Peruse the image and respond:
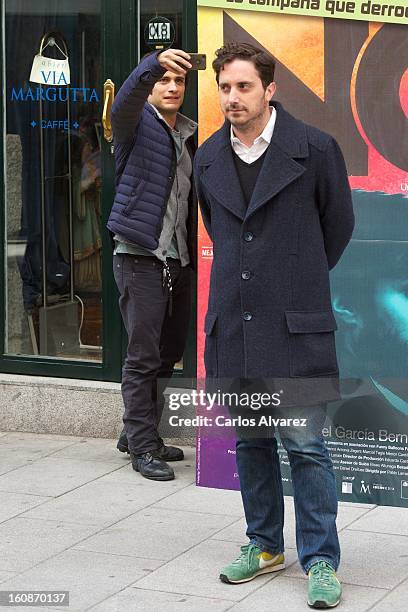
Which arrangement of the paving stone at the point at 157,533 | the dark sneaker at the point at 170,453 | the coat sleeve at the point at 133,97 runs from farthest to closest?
the dark sneaker at the point at 170,453 < the coat sleeve at the point at 133,97 < the paving stone at the point at 157,533

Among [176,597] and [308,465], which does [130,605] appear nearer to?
[176,597]

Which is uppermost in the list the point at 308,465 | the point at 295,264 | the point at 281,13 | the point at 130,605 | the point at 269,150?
the point at 281,13

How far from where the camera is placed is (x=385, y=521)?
5.55 metres

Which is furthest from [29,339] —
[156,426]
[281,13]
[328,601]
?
[328,601]

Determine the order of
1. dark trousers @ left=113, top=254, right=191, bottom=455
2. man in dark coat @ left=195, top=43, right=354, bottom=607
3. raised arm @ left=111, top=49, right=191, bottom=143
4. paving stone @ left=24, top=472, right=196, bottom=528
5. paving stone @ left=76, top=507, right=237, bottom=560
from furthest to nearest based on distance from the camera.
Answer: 1. dark trousers @ left=113, top=254, right=191, bottom=455
2. paving stone @ left=24, top=472, right=196, bottom=528
3. paving stone @ left=76, top=507, right=237, bottom=560
4. raised arm @ left=111, top=49, right=191, bottom=143
5. man in dark coat @ left=195, top=43, right=354, bottom=607

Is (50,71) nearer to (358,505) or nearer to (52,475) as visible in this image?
(52,475)

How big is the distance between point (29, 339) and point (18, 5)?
1.91m

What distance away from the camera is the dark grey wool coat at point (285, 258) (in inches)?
182

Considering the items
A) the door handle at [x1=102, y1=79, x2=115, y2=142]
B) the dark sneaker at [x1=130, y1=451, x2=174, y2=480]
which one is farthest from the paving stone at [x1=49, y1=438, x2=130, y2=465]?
the door handle at [x1=102, y1=79, x2=115, y2=142]

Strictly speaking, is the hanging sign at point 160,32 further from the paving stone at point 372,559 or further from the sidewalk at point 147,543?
the paving stone at point 372,559

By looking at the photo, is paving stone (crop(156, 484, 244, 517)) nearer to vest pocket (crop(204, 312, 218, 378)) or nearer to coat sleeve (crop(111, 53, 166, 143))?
vest pocket (crop(204, 312, 218, 378))

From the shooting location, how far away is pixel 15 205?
7.45m

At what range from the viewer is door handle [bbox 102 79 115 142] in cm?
679

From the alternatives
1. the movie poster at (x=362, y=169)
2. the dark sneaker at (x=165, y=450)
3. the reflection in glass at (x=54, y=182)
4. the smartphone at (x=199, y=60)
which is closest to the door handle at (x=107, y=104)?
the reflection in glass at (x=54, y=182)
